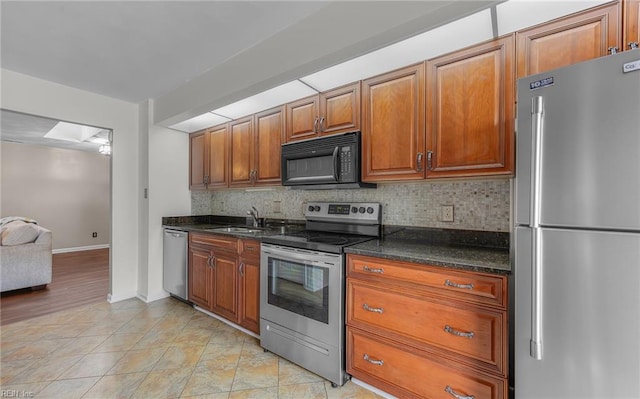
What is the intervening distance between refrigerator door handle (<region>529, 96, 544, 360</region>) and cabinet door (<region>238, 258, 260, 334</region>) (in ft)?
6.06

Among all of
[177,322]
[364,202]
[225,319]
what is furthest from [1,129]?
[364,202]

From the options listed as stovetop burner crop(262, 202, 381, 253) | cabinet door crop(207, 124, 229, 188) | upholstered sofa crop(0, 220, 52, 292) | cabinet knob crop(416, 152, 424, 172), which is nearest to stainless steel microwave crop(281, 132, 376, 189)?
stovetop burner crop(262, 202, 381, 253)

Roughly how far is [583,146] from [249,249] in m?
2.21

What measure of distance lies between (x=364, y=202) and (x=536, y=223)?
1.35 metres

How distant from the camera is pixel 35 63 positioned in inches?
99.4

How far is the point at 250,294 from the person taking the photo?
2408 millimetres

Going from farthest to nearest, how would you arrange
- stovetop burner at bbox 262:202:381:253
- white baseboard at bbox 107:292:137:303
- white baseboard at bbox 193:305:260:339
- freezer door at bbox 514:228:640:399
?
white baseboard at bbox 107:292:137:303, white baseboard at bbox 193:305:260:339, stovetop burner at bbox 262:202:381:253, freezer door at bbox 514:228:640:399

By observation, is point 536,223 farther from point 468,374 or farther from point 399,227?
point 399,227

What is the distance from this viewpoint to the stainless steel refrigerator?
976mm

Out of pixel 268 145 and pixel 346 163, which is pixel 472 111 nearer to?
pixel 346 163

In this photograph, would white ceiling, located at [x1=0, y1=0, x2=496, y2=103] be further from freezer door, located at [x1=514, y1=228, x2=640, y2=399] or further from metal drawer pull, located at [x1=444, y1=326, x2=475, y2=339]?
metal drawer pull, located at [x1=444, y1=326, x2=475, y2=339]

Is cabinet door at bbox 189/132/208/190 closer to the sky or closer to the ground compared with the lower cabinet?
closer to the sky

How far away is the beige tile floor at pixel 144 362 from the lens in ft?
5.81

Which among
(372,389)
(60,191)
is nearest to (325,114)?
(372,389)
